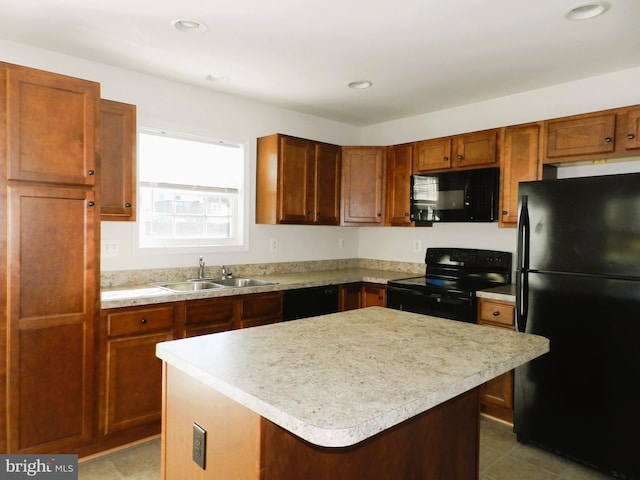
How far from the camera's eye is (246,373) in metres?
1.23

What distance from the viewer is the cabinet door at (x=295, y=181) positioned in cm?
374

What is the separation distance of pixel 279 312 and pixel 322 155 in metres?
1.53

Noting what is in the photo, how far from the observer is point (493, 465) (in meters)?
2.59

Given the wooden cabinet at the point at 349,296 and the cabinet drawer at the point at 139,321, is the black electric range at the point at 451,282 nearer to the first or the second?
the wooden cabinet at the point at 349,296

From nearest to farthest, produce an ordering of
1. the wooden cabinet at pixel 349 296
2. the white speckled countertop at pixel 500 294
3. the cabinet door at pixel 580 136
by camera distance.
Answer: the cabinet door at pixel 580 136 < the white speckled countertop at pixel 500 294 < the wooden cabinet at pixel 349 296

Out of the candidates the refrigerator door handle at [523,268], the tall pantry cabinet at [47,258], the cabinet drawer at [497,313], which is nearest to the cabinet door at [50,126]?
the tall pantry cabinet at [47,258]

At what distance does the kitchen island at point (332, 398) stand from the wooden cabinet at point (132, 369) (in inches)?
47.8

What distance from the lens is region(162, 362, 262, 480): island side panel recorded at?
3.74 ft

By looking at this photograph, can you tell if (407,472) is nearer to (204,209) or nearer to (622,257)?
(622,257)

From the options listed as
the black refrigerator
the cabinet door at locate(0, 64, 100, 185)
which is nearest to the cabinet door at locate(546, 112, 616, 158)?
the black refrigerator

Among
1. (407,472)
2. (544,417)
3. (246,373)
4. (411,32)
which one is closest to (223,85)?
(411,32)

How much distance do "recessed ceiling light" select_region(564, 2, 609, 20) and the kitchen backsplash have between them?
8.00 ft

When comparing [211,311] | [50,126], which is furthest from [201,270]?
[50,126]

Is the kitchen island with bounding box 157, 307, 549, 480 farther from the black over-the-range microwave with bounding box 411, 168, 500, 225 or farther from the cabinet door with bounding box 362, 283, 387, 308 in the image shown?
the cabinet door with bounding box 362, 283, 387, 308
